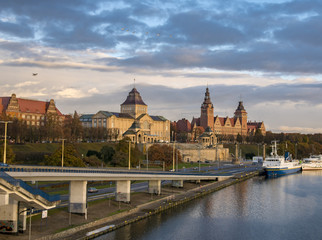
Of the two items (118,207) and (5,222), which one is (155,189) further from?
(5,222)

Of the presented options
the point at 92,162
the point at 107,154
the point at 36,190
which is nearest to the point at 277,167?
the point at 107,154

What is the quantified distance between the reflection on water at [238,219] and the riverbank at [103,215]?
5.73 feet

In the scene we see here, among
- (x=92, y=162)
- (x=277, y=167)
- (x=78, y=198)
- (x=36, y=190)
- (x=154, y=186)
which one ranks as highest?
(x=92, y=162)

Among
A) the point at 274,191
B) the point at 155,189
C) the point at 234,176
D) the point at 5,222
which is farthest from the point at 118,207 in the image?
the point at 234,176

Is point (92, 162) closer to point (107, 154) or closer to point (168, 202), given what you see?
point (107, 154)

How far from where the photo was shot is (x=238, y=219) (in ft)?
207

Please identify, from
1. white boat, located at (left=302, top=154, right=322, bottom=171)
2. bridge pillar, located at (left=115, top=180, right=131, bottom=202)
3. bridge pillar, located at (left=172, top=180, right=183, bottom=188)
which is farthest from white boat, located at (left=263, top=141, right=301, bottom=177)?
bridge pillar, located at (left=115, top=180, right=131, bottom=202)

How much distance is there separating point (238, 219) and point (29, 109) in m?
120

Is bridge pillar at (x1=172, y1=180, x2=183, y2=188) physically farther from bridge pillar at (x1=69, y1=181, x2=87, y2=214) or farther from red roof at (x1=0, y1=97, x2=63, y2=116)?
red roof at (x1=0, y1=97, x2=63, y2=116)

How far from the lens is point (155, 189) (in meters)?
75.4

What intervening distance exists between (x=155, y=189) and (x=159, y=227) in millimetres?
19065

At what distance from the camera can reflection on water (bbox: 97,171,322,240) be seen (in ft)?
176

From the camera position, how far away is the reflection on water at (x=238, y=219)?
53.8 meters

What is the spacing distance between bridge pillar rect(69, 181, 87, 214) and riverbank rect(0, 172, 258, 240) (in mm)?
917
